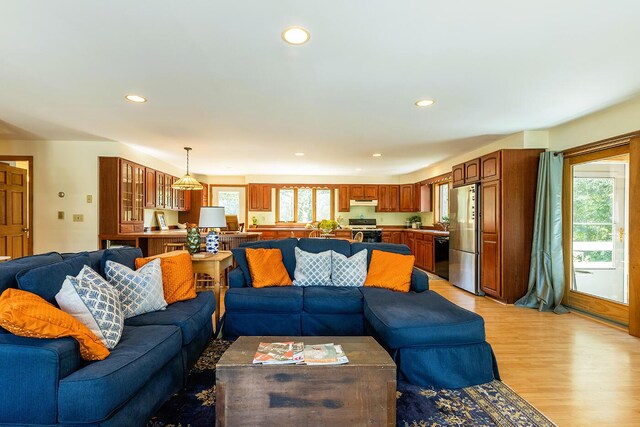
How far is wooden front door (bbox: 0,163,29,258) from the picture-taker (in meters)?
4.47

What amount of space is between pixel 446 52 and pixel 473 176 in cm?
324

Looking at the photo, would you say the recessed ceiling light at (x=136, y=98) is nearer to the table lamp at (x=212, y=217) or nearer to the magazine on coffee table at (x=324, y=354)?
the table lamp at (x=212, y=217)

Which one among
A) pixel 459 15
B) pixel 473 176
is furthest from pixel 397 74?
pixel 473 176

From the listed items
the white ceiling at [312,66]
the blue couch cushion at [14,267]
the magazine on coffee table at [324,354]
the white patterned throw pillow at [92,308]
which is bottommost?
the magazine on coffee table at [324,354]

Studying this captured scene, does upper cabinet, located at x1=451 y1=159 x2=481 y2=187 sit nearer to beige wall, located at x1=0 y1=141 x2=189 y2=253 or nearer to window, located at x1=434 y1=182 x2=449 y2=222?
window, located at x1=434 y1=182 x2=449 y2=222

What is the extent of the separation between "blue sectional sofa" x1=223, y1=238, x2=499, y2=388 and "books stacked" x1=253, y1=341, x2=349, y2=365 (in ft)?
2.13

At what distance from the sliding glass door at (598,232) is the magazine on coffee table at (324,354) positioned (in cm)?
358

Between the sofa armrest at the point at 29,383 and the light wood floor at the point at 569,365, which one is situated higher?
the sofa armrest at the point at 29,383

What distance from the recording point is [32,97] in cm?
312

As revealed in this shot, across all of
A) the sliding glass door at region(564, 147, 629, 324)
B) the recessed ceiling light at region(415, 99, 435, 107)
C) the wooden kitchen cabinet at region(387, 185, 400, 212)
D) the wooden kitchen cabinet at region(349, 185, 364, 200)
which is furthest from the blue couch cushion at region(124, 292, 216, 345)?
the wooden kitchen cabinet at region(387, 185, 400, 212)

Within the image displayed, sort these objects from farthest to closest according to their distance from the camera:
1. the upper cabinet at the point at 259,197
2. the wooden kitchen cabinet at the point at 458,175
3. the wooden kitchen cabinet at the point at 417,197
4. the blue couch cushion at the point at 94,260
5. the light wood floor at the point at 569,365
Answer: the upper cabinet at the point at 259,197 < the wooden kitchen cabinet at the point at 417,197 < the wooden kitchen cabinet at the point at 458,175 < the blue couch cushion at the point at 94,260 < the light wood floor at the point at 569,365

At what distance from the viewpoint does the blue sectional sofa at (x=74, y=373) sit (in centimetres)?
138

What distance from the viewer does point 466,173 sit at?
17.3 feet

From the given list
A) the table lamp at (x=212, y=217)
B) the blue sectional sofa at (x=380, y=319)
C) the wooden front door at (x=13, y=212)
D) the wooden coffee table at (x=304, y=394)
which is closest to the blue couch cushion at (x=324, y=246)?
the blue sectional sofa at (x=380, y=319)
